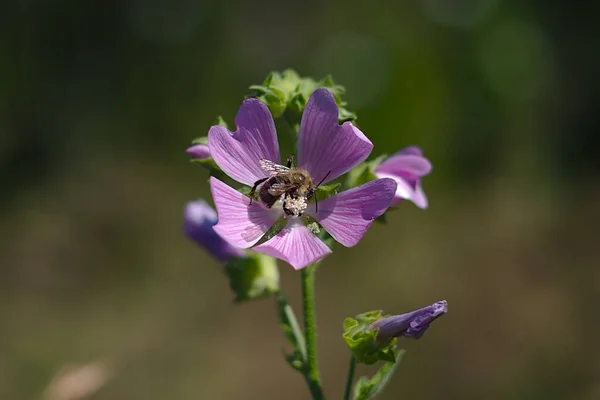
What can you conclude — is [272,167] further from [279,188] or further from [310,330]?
[310,330]

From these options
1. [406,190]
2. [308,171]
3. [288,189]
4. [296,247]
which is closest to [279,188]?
[288,189]

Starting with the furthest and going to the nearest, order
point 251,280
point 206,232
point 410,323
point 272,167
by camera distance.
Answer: point 206,232
point 251,280
point 272,167
point 410,323

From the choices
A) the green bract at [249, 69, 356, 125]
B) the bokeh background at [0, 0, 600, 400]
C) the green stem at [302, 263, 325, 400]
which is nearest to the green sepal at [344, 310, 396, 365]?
the green stem at [302, 263, 325, 400]

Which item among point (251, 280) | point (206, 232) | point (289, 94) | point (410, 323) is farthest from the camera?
point (206, 232)

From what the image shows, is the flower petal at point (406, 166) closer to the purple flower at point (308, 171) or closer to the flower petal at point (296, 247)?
the purple flower at point (308, 171)

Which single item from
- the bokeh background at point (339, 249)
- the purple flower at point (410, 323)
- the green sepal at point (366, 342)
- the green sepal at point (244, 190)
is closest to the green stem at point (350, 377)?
the green sepal at point (366, 342)

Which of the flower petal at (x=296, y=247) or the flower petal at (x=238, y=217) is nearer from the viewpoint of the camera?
the flower petal at (x=296, y=247)

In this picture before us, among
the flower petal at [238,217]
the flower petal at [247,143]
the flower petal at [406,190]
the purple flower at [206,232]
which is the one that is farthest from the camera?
the purple flower at [206,232]

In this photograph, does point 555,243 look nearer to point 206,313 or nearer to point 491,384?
point 491,384
